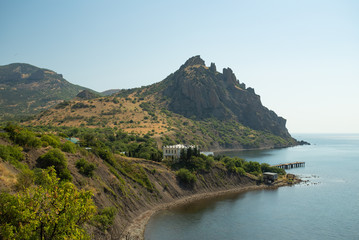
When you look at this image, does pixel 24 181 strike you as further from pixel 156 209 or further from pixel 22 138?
pixel 156 209

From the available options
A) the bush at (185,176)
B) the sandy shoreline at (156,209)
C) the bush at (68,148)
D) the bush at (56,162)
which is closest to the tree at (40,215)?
the bush at (56,162)

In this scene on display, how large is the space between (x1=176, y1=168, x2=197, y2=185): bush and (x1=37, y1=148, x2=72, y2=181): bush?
4034 centimetres

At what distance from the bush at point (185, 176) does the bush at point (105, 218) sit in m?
35.8

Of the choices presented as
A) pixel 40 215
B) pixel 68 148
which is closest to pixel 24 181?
pixel 40 215

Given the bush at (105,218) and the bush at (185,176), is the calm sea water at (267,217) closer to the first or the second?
the bush at (105,218)

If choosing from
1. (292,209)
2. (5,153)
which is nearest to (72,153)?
(5,153)

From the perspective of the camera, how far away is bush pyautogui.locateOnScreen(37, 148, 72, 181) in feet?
158

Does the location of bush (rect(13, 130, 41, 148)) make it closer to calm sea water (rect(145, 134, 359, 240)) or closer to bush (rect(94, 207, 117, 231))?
bush (rect(94, 207, 117, 231))

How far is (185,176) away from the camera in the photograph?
82.5m

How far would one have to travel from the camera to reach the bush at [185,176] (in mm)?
82562

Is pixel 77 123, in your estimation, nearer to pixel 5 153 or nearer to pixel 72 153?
pixel 72 153

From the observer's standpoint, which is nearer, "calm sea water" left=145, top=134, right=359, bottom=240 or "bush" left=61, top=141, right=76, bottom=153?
"calm sea water" left=145, top=134, right=359, bottom=240

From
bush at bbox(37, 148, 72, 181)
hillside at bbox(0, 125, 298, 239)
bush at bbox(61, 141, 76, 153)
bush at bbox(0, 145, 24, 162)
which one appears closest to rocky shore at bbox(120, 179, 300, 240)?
hillside at bbox(0, 125, 298, 239)

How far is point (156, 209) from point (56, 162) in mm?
28203
